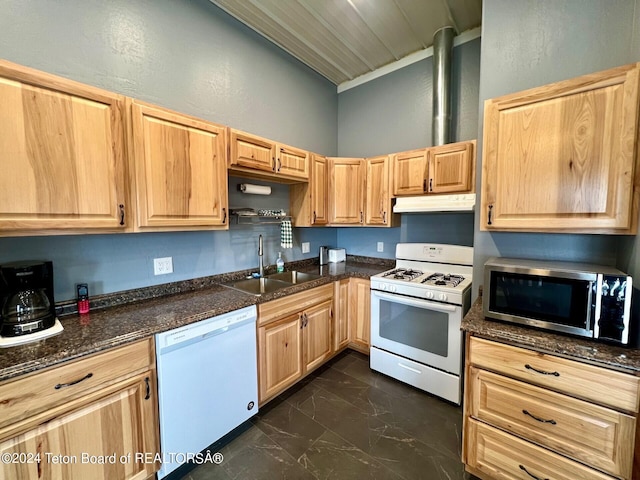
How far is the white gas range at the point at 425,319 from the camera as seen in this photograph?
79.0 inches

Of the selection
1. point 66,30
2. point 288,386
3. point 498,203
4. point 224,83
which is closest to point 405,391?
point 288,386

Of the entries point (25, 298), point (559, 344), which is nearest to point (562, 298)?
point (559, 344)

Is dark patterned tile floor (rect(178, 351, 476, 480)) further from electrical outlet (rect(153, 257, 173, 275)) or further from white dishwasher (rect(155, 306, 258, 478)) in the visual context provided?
electrical outlet (rect(153, 257, 173, 275))

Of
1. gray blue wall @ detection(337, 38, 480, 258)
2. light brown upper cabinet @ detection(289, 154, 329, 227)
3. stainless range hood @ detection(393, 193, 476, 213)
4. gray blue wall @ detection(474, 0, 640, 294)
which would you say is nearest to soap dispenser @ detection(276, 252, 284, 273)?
light brown upper cabinet @ detection(289, 154, 329, 227)

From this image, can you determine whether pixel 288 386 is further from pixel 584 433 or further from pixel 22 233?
pixel 22 233

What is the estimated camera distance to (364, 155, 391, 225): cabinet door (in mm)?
2688

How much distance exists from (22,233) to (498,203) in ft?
8.11

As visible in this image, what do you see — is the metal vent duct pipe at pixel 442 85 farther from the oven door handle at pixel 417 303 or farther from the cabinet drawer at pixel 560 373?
the cabinet drawer at pixel 560 373

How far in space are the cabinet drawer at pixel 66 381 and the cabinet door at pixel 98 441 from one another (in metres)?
0.06

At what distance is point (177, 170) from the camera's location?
1.63 metres

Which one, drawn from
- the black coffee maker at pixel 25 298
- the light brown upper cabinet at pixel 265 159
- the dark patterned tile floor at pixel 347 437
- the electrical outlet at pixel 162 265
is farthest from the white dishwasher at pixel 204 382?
the light brown upper cabinet at pixel 265 159

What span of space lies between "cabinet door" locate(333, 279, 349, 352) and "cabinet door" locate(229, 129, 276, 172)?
1.34 m

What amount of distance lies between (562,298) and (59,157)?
2551 mm

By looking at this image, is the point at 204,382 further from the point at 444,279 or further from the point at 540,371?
the point at 444,279
